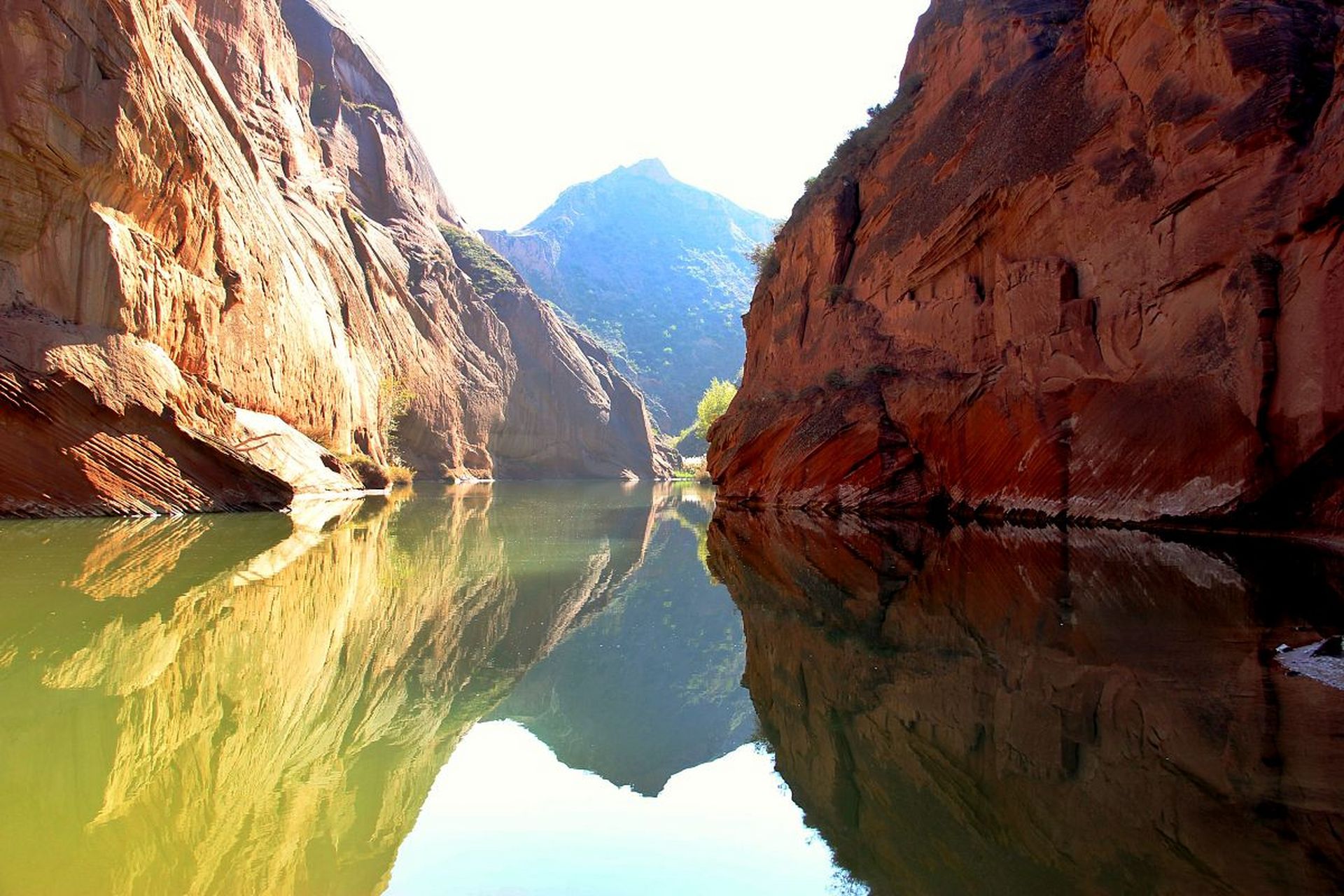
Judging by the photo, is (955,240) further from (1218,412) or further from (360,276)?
(360,276)

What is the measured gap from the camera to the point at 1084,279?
18.2m

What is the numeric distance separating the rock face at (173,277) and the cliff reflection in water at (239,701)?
306 inches

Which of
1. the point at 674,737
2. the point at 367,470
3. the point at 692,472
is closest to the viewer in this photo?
the point at 674,737

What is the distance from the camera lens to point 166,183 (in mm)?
22188

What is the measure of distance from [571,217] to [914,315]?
14388 centimetres

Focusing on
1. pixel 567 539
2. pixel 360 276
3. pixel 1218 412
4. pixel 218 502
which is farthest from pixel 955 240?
pixel 360 276

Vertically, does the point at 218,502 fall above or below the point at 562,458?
above

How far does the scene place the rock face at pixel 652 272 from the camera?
132000 mm

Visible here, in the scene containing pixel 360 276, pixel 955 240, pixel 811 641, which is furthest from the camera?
pixel 360 276

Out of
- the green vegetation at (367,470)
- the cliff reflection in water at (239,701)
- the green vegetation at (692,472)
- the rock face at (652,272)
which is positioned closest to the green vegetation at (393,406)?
the green vegetation at (367,470)

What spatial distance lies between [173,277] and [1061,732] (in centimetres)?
2443

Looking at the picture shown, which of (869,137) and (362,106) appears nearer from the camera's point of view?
(869,137)

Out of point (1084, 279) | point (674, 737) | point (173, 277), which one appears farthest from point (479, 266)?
point (674, 737)

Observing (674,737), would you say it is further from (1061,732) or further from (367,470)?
(367,470)
